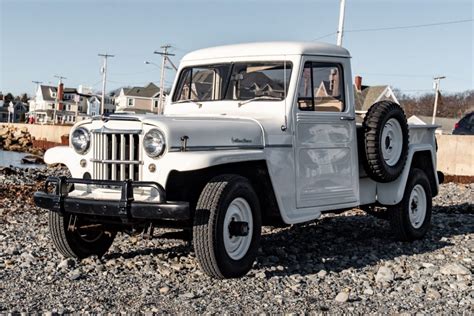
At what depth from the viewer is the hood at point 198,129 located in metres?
5.41

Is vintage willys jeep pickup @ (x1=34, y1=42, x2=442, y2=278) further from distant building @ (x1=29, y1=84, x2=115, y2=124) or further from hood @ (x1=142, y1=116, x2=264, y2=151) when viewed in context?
distant building @ (x1=29, y1=84, x2=115, y2=124)

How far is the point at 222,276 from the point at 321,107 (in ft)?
7.47

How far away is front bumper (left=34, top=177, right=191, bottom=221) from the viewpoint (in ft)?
17.0

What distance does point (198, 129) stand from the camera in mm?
5562

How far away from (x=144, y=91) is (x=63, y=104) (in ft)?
75.1

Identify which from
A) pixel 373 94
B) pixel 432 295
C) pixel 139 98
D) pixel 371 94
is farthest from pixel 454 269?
pixel 139 98

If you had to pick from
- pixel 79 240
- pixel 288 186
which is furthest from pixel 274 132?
pixel 79 240

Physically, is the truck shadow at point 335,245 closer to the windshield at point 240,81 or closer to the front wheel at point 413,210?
the front wheel at point 413,210

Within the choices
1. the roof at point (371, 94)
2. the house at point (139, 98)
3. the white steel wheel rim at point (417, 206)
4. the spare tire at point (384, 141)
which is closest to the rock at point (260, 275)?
the spare tire at point (384, 141)

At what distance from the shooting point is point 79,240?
634cm

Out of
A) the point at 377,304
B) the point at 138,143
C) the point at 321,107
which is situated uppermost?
the point at 321,107

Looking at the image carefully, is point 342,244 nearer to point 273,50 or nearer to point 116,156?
point 273,50

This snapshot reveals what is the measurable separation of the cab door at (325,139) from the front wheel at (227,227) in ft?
2.76

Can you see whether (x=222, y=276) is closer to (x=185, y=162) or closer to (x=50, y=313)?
(x=185, y=162)
